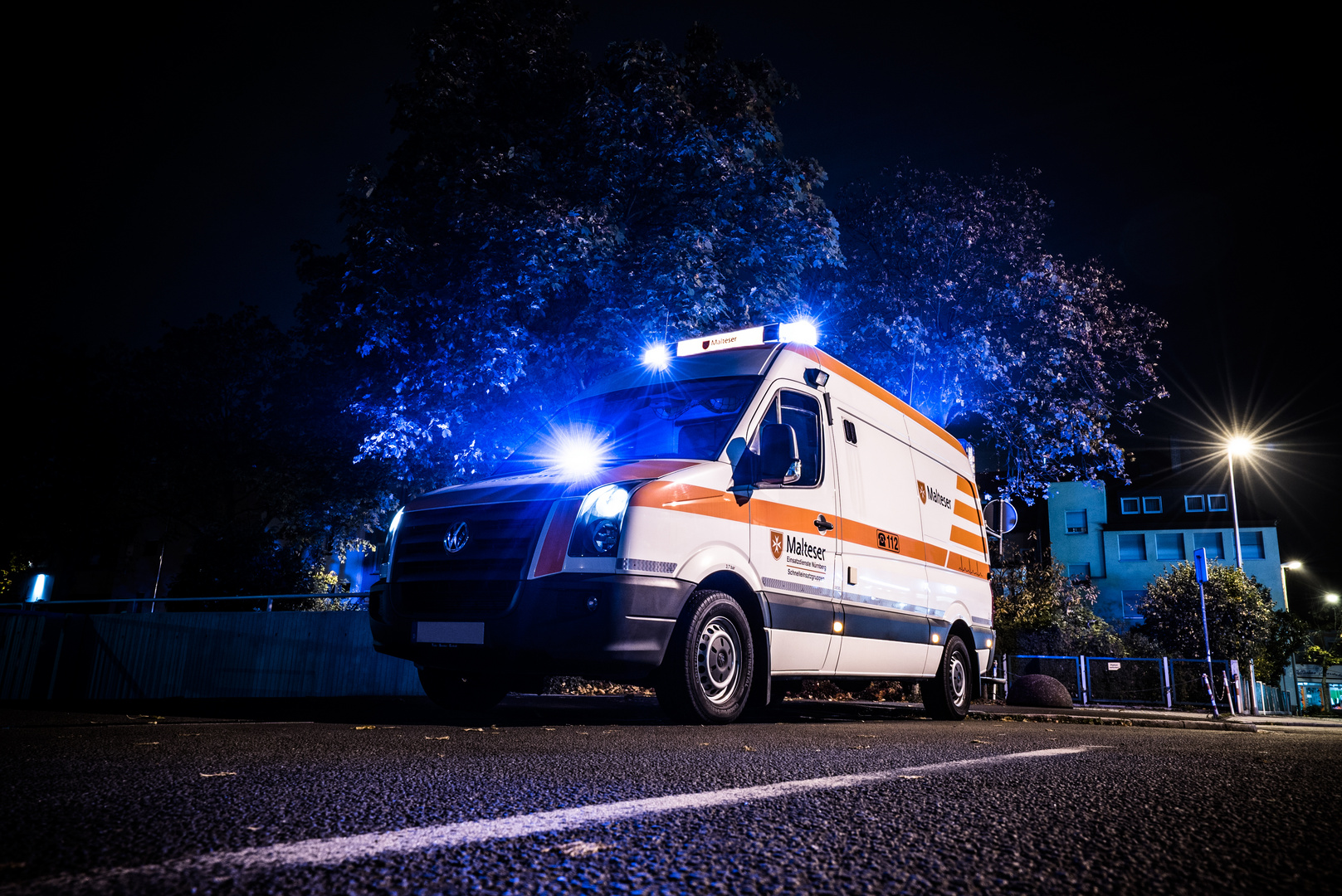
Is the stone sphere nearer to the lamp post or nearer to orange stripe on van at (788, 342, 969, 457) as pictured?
orange stripe on van at (788, 342, 969, 457)

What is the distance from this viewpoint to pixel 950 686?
962 centimetres

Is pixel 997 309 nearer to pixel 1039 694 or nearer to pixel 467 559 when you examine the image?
pixel 1039 694

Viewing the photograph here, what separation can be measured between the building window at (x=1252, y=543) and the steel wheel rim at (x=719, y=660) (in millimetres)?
51425

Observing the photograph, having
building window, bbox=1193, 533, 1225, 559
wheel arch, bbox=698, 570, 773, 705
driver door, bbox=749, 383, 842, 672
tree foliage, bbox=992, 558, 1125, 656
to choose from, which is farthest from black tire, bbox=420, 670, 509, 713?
building window, bbox=1193, 533, 1225, 559

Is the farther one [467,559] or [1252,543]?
[1252,543]

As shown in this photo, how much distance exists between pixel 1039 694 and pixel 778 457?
1034 centimetres

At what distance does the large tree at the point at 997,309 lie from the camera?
19.7 meters

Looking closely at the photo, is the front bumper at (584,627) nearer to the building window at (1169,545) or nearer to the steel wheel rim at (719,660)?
the steel wheel rim at (719,660)

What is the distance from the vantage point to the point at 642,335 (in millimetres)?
13453

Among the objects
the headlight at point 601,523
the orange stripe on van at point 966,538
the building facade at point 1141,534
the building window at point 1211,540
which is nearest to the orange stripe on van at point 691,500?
the headlight at point 601,523

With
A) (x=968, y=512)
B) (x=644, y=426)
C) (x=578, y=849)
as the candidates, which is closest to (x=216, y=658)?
(x=644, y=426)

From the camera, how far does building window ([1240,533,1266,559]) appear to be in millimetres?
47750

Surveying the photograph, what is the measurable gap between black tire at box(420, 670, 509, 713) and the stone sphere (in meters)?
A: 10.1

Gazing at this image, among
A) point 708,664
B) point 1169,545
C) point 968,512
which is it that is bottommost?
point 708,664
